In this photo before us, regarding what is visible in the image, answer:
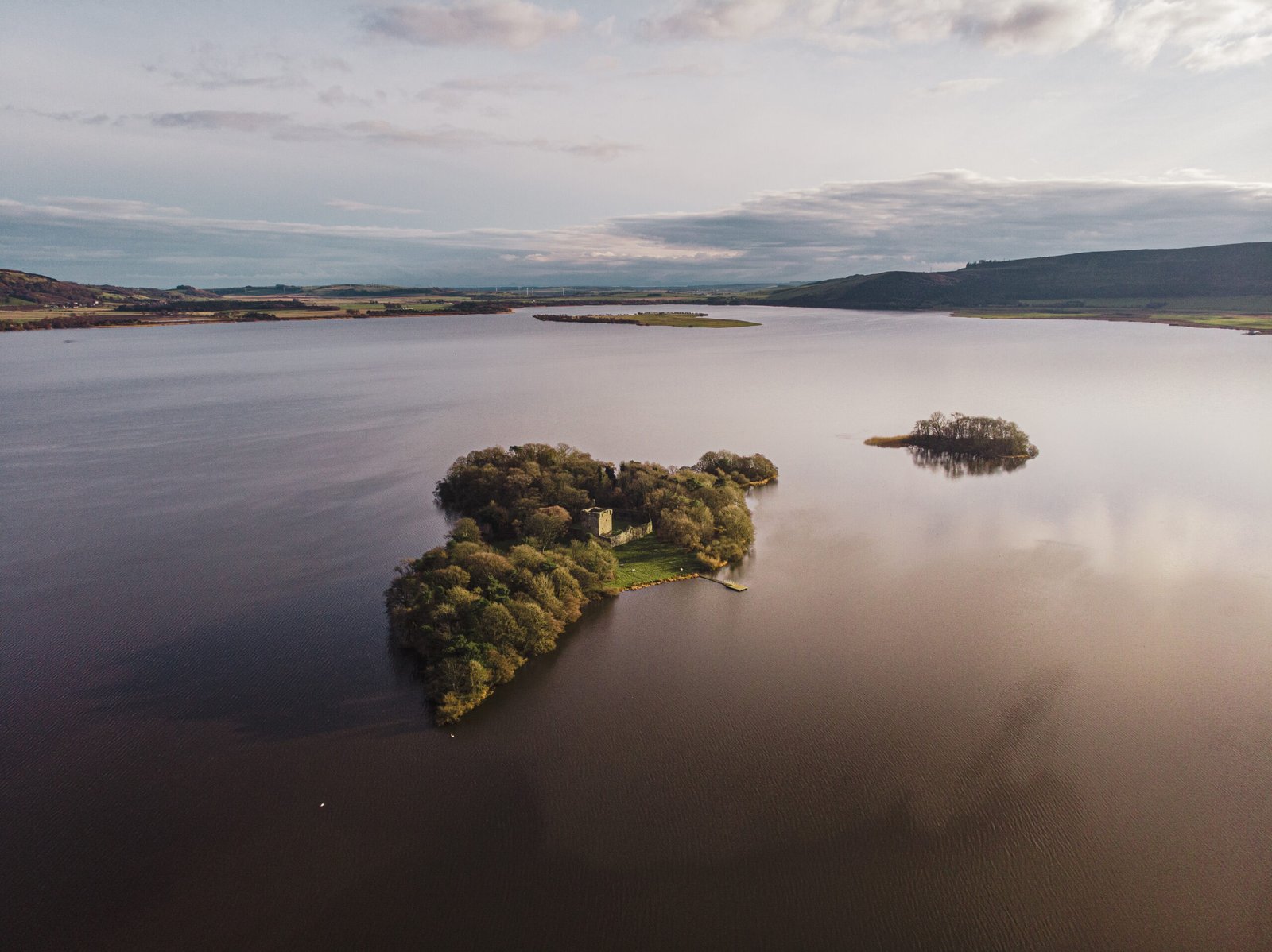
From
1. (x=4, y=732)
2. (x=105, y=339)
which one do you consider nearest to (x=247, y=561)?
(x=4, y=732)

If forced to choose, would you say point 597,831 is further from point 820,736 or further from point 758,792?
point 820,736

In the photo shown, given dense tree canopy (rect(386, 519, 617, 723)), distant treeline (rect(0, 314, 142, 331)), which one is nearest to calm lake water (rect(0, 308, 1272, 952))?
dense tree canopy (rect(386, 519, 617, 723))

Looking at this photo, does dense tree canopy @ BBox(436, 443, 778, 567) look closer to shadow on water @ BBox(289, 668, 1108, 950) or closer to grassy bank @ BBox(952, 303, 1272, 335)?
shadow on water @ BBox(289, 668, 1108, 950)

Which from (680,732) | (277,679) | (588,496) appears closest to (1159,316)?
(588,496)

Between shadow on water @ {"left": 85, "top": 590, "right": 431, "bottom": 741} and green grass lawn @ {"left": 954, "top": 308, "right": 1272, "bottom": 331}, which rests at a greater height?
green grass lawn @ {"left": 954, "top": 308, "right": 1272, "bottom": 331}

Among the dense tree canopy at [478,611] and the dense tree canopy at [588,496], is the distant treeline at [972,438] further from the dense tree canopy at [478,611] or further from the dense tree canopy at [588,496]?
the dense tree canopy at [478,611]

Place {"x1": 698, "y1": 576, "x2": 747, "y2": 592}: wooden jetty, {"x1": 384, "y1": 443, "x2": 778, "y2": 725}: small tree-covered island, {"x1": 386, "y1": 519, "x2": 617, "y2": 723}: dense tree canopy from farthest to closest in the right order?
{"x1": 698, "y1": 576, "x2": 747, "y2": 592}: wooden jetty → {"x1": 384, "y1": 443, "x2": 778, "y2": 725}: small tree-covered island → {"x1": 386, "y1": 519, "x2": 617, "y2": 723}: dense tree canopy
